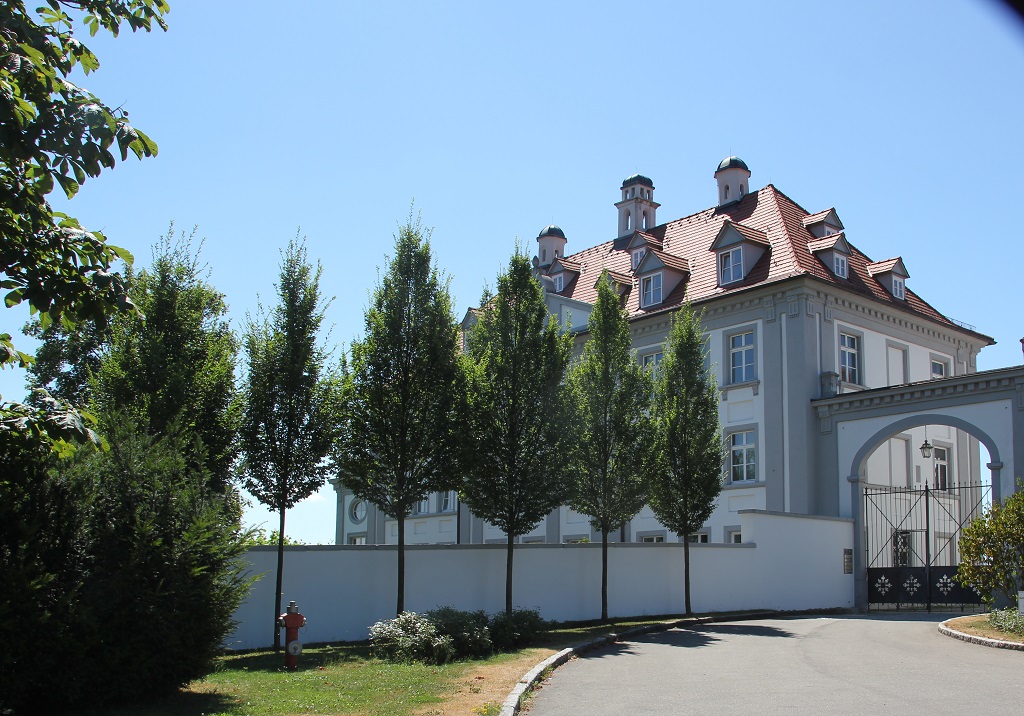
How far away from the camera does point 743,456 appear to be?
109 ft

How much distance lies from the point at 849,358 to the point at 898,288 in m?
4.35

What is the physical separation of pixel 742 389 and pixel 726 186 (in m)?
11.7

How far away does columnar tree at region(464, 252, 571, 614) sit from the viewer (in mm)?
20984

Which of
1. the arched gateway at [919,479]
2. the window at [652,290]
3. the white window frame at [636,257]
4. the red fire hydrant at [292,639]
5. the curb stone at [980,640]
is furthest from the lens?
the white window frame at [636,257]

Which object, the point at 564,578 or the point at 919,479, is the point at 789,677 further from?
the point at 919,479

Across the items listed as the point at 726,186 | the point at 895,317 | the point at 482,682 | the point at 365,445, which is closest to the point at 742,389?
the point at 895,317

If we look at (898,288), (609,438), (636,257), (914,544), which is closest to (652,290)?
(636,257)

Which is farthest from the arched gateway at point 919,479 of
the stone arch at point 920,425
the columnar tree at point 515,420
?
the columnar tree at point 515,420

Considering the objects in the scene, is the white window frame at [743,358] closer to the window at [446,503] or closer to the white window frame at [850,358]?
the white window frame at [850,358]

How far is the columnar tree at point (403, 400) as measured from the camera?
1964cm

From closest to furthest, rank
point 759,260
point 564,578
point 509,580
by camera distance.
A: point 509,580 < point 564,578 < point 759,260

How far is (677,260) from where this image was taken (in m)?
38.3

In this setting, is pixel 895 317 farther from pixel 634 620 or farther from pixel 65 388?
pixel 65 388

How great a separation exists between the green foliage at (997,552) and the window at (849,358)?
12518 mm
